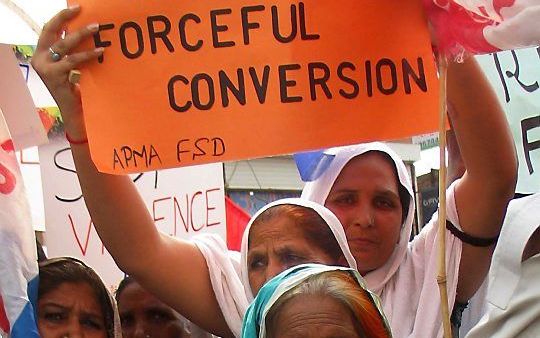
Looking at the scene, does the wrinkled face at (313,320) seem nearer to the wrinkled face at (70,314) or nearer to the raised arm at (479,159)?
the raised arm at (479,159)

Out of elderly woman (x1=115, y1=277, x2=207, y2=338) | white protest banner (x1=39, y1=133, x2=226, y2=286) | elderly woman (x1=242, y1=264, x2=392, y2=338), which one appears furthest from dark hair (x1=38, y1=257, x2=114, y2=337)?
white protest banner (x1=39, y1=133, x2=226, y2=286)

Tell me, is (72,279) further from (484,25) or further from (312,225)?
(484,25)

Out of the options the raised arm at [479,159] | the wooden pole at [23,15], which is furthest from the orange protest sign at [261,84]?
the wooden pole at [23,15]

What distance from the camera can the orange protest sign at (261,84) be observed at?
2.14 m

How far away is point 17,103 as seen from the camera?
288 cm

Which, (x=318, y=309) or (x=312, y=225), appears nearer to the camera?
(x=318, y=309)

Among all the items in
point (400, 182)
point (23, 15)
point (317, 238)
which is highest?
point (23, 15)

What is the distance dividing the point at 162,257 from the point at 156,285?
7 centimetres

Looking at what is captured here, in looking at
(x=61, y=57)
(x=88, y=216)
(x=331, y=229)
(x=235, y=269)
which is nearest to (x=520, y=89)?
(x=331, y=229)

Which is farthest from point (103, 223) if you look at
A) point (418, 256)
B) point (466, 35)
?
point (466, 35)

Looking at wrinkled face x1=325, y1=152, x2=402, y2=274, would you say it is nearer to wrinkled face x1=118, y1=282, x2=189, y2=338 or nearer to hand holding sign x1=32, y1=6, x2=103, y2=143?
wrinkled face x1=118, y1=282, x2=189, y2=338

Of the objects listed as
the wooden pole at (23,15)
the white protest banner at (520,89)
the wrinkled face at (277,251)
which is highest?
the wooden pole at (23,15)

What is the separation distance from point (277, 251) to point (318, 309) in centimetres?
52

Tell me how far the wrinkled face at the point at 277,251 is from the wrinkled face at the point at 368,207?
0.52ft
